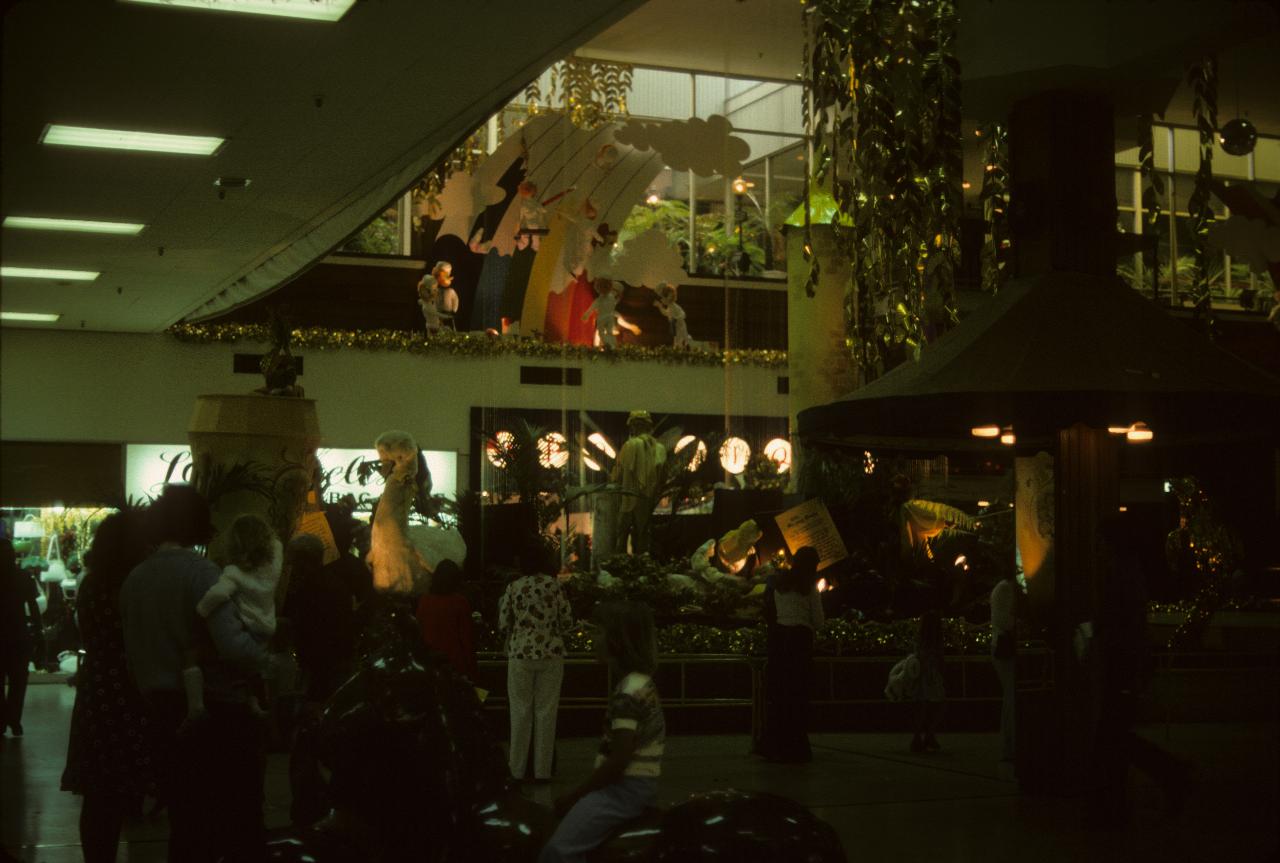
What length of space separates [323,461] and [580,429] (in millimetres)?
3849

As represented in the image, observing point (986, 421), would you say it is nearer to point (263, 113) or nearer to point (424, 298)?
point (263, 113)

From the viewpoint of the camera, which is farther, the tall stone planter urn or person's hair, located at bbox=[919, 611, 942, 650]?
person's hair, located at bbox=[919, 611, 942, 650]

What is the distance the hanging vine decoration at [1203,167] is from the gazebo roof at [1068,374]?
14.2 inches

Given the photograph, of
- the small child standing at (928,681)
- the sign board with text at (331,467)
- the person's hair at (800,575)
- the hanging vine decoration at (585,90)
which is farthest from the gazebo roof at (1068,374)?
the hanging vine decoration at (585,90)

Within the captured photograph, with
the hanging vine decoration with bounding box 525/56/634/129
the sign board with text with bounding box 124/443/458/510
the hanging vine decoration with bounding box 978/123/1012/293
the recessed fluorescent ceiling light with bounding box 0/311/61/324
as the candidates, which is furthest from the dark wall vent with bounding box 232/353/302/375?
the hanging vine decoration with bounding box 978/123/1012/293

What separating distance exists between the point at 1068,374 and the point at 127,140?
5410 mm

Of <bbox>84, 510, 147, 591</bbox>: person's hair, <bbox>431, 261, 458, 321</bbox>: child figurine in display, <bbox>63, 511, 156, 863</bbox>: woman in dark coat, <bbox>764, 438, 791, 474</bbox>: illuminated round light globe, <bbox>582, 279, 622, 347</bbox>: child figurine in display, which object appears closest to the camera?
<bbox>63, 511, 156, 863</bbox>: woman in dark coat

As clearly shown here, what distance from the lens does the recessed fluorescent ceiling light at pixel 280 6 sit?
6.35 meters

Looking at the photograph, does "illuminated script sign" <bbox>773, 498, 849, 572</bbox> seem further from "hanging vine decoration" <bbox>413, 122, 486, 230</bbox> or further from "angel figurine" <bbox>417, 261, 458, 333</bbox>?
"angel figurine" <bbox>417, 261, 458, 333</bbox>

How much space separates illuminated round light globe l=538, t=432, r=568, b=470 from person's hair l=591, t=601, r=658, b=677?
12869mm

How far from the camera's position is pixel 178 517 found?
567 centimetres

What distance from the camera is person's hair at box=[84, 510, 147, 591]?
6.05 meters

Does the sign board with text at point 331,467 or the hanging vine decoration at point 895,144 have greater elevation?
the hanging vine decoration at point 895,144

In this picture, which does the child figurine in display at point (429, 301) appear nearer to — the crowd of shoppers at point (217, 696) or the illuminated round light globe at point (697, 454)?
the illuminated round light globe at point (697, 454)
